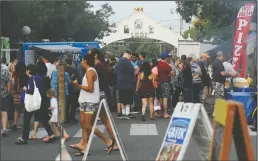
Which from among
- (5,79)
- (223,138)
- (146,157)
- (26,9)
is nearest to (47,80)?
(5,79)

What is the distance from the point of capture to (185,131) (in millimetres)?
6672

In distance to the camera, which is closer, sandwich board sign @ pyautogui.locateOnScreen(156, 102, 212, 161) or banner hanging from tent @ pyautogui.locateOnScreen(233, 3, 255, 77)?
sandwich board sign @ pyautogui.locateOnScreen(156, 102, 212, 161)

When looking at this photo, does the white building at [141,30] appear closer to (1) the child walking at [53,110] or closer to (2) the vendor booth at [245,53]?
(2) the vendor booth at [245,53]

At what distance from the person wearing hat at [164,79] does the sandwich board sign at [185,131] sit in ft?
23.2

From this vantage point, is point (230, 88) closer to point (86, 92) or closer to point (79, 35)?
point (86, 92)

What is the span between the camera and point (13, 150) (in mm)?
9594

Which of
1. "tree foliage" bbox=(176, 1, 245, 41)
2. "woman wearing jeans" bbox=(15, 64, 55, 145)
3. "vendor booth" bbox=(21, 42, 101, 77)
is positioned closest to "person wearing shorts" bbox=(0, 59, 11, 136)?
"woman wearing jeans" bbox=(15, 64, 55, 145)

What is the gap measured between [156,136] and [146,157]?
2287 mm

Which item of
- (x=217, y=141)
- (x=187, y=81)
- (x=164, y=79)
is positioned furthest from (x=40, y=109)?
(x=187, y=81)

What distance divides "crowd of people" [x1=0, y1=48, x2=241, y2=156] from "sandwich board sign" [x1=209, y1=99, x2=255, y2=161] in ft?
10.8

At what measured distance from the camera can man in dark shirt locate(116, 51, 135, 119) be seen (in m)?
13.9

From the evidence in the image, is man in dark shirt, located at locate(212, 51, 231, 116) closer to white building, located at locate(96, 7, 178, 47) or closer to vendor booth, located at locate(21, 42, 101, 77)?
vendor booth, located at locate(21, 42, 101, 77)

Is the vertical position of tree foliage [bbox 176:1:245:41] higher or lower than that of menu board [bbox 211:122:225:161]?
higher

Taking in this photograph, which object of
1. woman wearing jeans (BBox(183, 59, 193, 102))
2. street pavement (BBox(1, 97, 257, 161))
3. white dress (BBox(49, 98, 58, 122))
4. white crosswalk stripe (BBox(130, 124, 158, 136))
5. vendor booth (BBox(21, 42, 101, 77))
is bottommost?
street pavement (BBox(1, 97, 257, 161))
